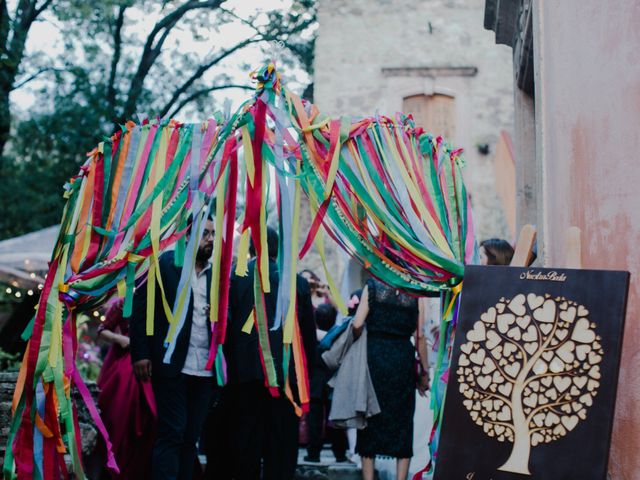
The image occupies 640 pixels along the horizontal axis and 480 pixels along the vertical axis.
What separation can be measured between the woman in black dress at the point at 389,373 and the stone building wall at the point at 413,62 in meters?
11.5

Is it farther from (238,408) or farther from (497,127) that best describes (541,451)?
(497,127)

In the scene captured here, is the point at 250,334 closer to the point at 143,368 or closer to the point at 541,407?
the point at 143,368

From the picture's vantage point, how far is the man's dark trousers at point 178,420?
512 centimetres

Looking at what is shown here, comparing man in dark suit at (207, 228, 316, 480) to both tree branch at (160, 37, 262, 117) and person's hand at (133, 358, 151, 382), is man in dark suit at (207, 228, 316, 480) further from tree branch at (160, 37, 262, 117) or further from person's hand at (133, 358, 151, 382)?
tree branch at (160, 37, 262, 117)

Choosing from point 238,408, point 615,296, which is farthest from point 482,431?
point 238,408

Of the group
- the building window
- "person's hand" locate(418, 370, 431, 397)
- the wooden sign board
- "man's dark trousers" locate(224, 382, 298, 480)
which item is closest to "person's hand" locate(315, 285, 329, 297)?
"person's hand" locate(418, 370, 431, 397)

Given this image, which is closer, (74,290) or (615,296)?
(615,296)

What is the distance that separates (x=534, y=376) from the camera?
3652mm

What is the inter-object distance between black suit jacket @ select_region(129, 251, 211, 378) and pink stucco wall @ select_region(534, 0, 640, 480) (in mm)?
2156

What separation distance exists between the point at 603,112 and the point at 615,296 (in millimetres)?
1102

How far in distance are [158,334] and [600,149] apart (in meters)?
2.70

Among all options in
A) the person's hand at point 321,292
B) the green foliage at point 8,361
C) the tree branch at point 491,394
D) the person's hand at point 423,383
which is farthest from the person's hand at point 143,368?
the person's hand at point 321,292

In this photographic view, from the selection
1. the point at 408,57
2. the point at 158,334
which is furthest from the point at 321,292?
the point at 408,57

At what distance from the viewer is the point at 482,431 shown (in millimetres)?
3648
